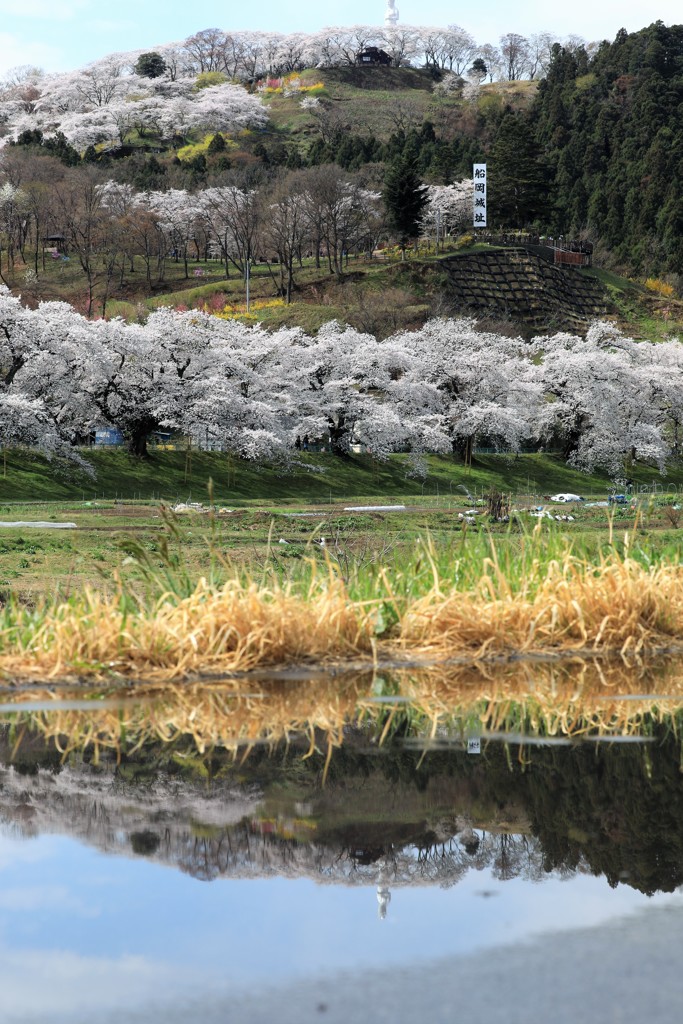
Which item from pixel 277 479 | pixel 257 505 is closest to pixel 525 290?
pixel 277 479

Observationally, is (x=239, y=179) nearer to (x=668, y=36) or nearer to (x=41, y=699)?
(x=668, y=36)

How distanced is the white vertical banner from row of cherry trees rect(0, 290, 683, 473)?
146ft

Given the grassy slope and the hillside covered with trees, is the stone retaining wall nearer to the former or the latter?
the hillside covered with trees

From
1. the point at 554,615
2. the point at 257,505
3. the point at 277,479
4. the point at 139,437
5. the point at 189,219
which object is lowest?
the point at 277,479

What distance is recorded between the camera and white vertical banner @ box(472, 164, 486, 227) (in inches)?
4582

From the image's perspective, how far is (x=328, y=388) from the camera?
61.8m

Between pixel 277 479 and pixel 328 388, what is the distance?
8982mm

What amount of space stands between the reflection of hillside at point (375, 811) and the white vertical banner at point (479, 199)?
116925 mm

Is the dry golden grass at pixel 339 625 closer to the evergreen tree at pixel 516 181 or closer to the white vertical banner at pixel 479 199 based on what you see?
the white vertical banner at pixel 479 199

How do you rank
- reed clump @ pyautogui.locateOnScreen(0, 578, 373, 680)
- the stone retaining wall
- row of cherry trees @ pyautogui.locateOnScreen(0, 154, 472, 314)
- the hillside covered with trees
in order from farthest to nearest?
the hillside covered with trees
row of cherry trees @ pyautogui.locateOnScreen(0, 154, 472, 314)
the stone retaining wall
reed clump @ pyautogui.locateOnScreen(0, 578, 373, 680)

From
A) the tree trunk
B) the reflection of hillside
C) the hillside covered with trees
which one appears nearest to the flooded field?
the reflection of hillside

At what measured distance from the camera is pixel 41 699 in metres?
6.87

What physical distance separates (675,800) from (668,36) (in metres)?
187

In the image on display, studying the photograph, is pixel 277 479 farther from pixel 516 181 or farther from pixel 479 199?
pixel 516 181
